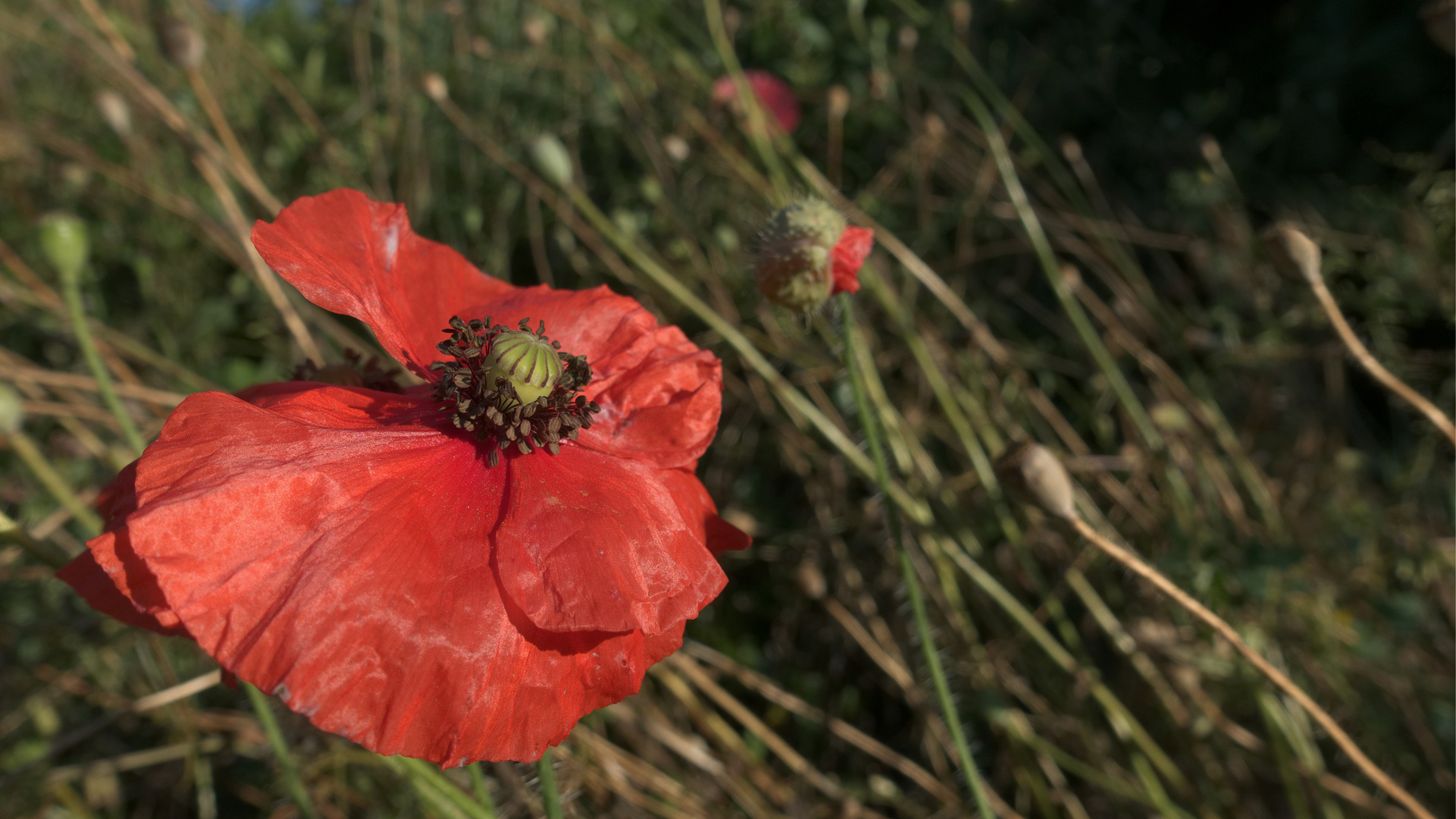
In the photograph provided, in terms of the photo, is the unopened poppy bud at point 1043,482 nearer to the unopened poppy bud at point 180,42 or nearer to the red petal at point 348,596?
the red petal at point 348,596

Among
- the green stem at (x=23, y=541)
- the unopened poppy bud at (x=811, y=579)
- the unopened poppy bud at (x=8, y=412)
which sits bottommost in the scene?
the unopened poppy bud at (x=811, y=579)

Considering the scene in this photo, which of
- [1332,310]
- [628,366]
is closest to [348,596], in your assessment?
[628,366]

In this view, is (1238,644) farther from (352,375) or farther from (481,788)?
(352,375)

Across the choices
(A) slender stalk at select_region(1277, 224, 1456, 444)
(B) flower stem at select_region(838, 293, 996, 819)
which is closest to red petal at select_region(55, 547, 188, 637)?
(B) flower stem at select_region(838, 293, 996, 819)

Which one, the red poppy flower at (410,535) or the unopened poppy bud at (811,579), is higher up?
the red poppy flower at (410,535)

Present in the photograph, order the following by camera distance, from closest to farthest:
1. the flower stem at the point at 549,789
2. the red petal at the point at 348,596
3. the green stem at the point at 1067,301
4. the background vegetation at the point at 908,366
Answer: the red petal at the point at 348,596
the flower stem at the point at 549,789
the background vegetation at the point at 908,366
the green stem at the point at 1067,301

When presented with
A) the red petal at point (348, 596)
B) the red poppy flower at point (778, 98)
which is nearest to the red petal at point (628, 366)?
the red petal at point (348, 596)

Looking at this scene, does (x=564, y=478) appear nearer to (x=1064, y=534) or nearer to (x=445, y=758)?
(x=445, y=758)

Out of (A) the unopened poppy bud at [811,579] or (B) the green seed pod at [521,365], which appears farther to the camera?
(A) the unopened poppy bud at [811,579]

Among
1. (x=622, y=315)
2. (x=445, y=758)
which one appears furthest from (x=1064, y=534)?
(x=445, y=758)

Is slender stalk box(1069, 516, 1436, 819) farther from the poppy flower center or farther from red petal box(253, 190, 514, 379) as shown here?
red petal box(253, 190, 514, 379)
